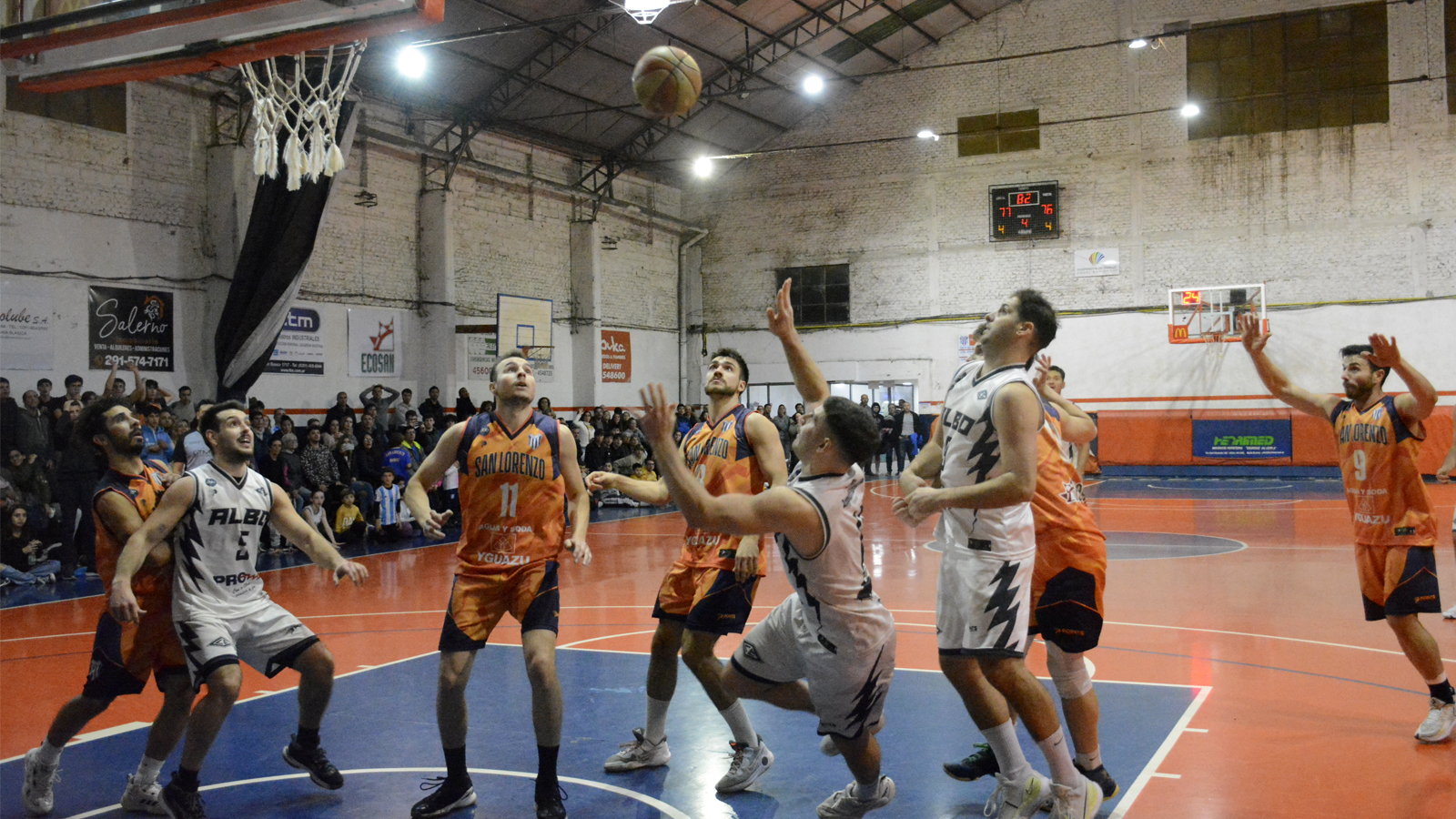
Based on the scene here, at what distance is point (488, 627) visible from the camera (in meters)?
4.85

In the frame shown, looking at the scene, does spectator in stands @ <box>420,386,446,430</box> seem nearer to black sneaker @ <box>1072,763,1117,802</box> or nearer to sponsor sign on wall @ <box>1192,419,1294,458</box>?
black sneaker @ <box>1072,763,1117,802</box>

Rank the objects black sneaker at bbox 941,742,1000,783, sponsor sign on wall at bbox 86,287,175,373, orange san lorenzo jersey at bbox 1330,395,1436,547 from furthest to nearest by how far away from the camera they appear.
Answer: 1. sponsor sign on wall at bbox 86,287,175,373
2. orange san lorenzo jersey at bbox 1330,395,1436,547
3. black sneaker at bbox 941,742,1000,783

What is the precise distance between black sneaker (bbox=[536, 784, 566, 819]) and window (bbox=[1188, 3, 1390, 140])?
981 inches

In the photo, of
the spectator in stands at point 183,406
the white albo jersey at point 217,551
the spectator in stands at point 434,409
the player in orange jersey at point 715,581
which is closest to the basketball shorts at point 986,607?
Answer: the player in orange jersey at point 715,581

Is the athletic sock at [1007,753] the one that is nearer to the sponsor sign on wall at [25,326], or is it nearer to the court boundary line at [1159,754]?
the court boundary line at [1159,754]

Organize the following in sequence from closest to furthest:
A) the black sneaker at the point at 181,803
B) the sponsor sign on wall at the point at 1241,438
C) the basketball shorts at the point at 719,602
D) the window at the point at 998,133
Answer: the black sneaker at the point at 181,803 < the basketball shorts at the point at 719,602 < the sponsor sign on wall at the point at 1241,438 < the window at the point at 998,133

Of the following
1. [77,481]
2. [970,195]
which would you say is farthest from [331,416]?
[970,195]

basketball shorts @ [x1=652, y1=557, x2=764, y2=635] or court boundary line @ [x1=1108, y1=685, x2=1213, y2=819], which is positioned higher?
basketball shorts @ [x1=652, y1=557, x2=764, y2=635]

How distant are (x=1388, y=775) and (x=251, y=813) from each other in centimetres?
498

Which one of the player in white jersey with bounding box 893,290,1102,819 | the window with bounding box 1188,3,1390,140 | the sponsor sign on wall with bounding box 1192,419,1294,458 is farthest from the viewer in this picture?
the sponsor sign on wall with bounding box 1192,419,1294,458

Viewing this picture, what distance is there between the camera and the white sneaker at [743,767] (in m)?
4.79

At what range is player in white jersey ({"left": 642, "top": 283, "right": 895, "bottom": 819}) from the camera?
3.73 m

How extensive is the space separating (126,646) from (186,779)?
0.73m

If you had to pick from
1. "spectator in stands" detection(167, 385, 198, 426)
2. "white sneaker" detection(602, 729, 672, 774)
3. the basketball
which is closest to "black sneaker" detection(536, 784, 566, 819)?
"white sneaker" detection(602, 729, 672, 774)
